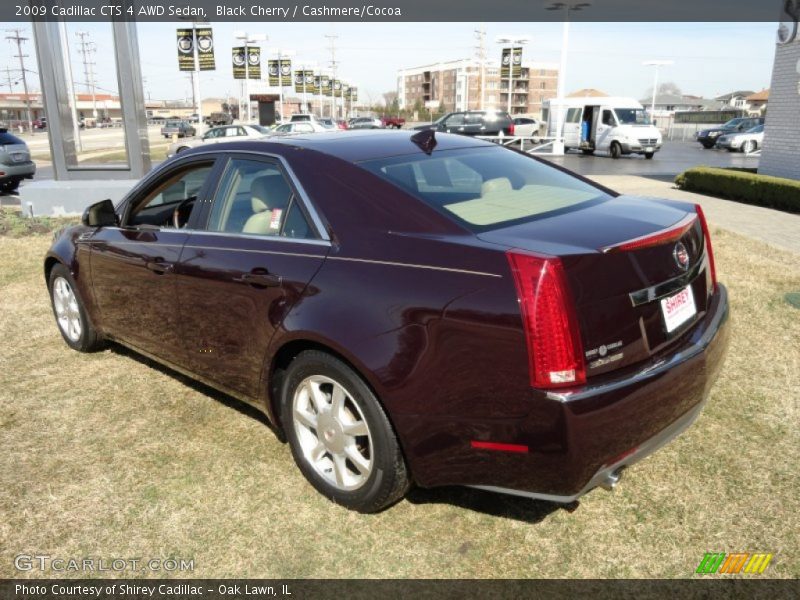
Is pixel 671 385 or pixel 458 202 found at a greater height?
pixel 458 202

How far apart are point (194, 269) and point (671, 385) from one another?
243 cm

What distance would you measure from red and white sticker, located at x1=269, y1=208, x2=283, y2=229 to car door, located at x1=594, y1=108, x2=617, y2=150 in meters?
27.8

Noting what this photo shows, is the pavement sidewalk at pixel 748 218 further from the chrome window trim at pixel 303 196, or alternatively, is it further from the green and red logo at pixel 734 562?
the chrome window trim at pixel 303 196

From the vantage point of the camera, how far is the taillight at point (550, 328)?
2201 mm

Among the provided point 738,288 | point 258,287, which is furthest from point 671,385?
point 738,288

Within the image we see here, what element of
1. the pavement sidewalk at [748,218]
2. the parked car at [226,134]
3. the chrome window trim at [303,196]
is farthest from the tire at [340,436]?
the parked car at [226,134]

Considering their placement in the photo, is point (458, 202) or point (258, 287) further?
point (258, 287)

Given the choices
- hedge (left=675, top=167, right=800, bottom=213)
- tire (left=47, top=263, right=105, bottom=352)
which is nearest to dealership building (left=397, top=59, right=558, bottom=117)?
hedge (left=675, top=167, right=800, bottom=213)

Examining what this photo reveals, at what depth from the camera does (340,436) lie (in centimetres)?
289

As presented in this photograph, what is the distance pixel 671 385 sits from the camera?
247 centimetres

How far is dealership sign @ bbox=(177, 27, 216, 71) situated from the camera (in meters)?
30.6

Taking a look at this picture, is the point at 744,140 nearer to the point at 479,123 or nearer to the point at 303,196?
the point at 479,123

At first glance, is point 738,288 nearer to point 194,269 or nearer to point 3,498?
point 194,269

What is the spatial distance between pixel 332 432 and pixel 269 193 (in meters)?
1.27
